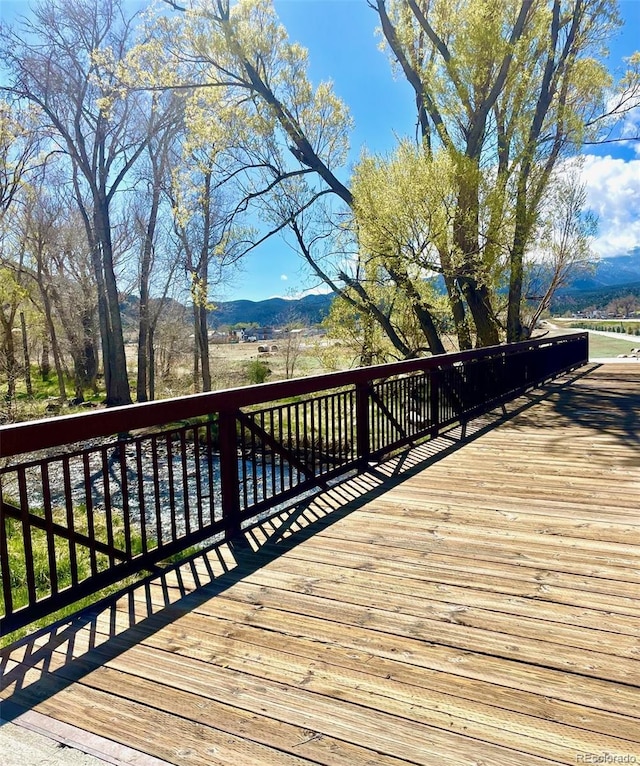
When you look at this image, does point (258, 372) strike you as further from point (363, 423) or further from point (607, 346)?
point (363, 423)

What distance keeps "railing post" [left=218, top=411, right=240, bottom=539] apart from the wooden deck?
153 millimetres

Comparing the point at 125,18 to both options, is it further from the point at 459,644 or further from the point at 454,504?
the point at 459,644

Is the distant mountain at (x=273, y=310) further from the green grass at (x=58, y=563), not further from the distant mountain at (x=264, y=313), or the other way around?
the green grass at (x=58, y=563)

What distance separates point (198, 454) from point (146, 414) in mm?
1050

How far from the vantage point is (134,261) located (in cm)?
2064

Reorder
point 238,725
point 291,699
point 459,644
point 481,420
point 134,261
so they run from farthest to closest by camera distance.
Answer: point 134,261 → point 481,420 → point 459,644 → point 291,699 → point 238,725

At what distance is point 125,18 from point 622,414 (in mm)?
16505

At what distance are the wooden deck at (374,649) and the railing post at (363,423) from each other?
106 centimetres

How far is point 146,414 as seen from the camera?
2.59 m

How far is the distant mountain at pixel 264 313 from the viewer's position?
1877cm

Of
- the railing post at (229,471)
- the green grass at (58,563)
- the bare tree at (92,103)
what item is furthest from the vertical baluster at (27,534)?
the bare tree at (92,103)

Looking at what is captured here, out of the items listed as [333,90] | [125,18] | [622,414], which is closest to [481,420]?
[622,414]

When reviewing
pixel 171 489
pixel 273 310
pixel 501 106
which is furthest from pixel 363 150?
pixel 273 310

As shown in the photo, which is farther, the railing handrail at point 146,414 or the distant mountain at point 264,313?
the distant mountain at point 264,313
